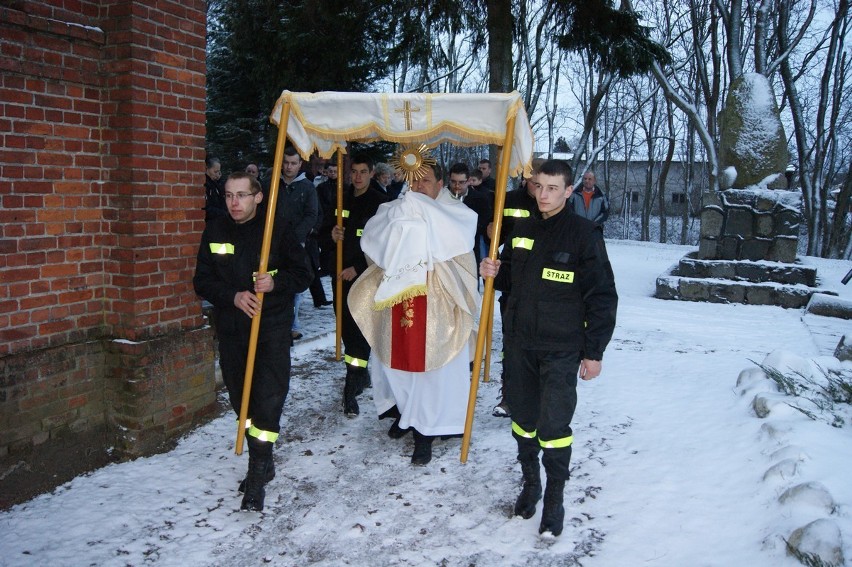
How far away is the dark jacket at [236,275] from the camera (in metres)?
3.80

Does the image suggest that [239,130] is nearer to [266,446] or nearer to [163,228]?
[163,228]

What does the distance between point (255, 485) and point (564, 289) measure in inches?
77.5

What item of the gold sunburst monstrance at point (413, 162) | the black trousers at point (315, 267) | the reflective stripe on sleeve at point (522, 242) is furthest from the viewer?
the black trousers at point (315, 267)

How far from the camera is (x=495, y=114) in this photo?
433cm

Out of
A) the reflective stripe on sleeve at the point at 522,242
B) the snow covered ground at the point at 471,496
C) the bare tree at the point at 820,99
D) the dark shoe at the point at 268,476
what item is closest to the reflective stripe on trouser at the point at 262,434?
the dark shoe at the point at 268,476

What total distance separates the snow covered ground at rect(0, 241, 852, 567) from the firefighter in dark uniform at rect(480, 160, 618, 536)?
1.50 ft

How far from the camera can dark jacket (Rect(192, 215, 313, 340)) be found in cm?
380

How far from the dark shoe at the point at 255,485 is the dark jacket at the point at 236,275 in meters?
0.70

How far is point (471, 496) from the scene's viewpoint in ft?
12.8

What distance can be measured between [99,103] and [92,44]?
341 mm

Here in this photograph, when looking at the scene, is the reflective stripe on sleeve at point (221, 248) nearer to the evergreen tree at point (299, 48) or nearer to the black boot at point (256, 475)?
the black boot at point (256, 475)

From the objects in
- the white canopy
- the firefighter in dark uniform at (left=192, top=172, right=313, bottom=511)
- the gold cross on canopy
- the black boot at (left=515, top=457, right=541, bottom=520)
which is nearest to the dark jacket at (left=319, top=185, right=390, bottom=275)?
the white canopy

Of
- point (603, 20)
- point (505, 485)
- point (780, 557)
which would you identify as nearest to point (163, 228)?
point (505, 485)

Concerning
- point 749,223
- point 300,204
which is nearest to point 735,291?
point 749,223
